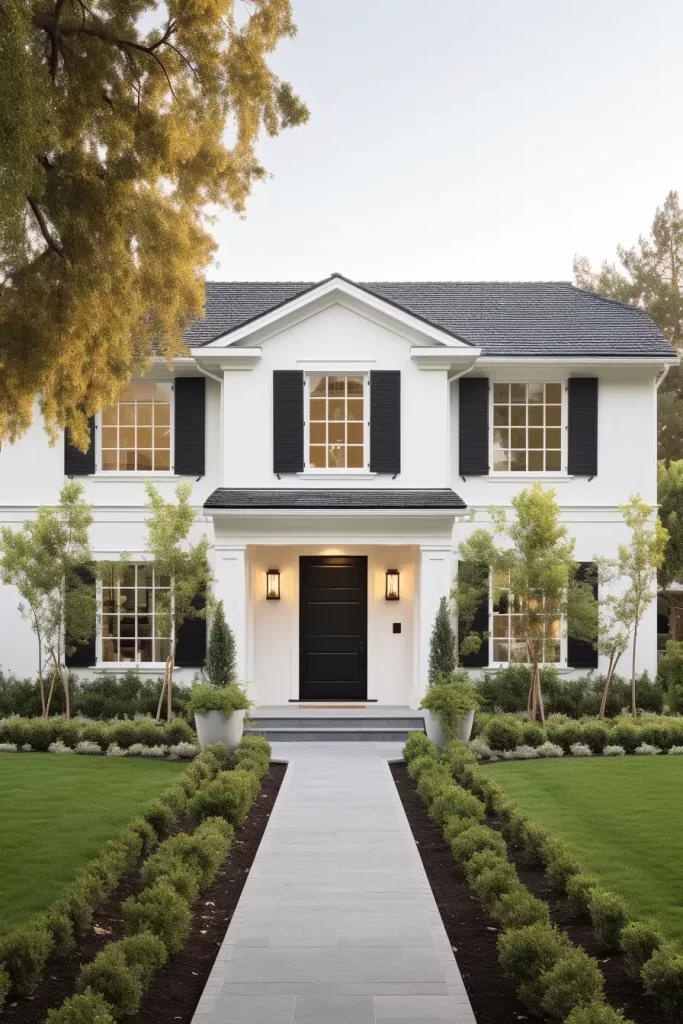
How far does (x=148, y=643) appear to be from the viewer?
733 inches

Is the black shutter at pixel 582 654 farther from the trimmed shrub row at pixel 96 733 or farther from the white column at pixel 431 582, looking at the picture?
the trimmed shrub row at pixel 96 733

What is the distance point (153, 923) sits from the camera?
6.38 meters

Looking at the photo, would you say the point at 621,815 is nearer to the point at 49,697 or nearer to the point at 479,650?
the point at 479,650

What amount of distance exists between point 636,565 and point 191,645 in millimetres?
7403

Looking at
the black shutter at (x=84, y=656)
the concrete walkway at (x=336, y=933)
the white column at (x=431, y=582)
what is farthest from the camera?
the black shutter at (x=84, y=656)

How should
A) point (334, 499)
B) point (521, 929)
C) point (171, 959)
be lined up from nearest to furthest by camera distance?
point (521, 929)
point (171, 959)
point (334, 499)

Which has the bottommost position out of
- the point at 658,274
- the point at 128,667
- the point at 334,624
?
the point at 128,667

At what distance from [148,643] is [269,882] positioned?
418 inches

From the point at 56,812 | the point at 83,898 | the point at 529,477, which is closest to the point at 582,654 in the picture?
the point at 529,477

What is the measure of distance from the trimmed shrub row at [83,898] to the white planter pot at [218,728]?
286 centimetres

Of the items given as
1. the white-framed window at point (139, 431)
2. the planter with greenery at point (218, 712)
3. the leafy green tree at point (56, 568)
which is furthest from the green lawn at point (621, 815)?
the white-framed window at point (139, 431)

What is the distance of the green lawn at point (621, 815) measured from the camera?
8.07 m

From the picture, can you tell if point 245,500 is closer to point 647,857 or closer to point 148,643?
point 148,643

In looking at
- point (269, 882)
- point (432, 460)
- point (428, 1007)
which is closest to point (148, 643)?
point (432, 460)
